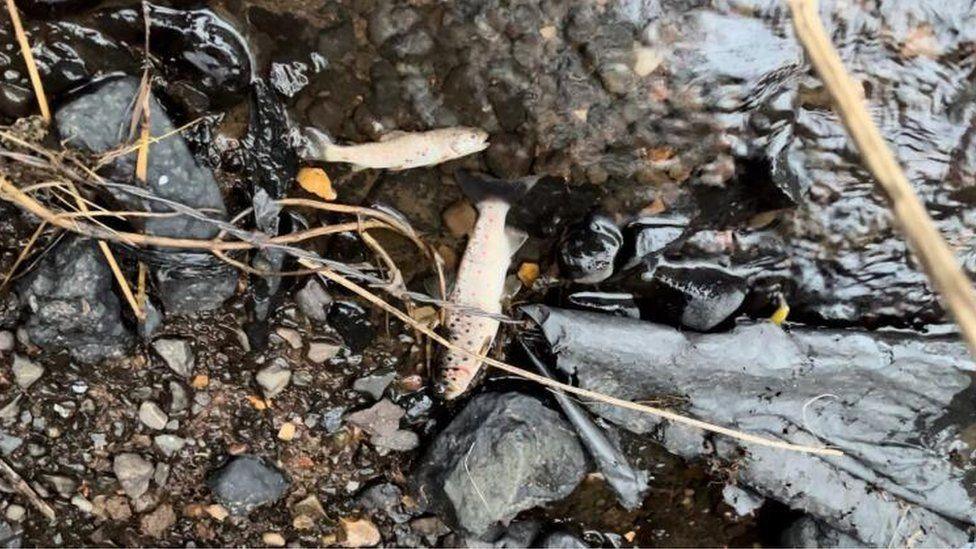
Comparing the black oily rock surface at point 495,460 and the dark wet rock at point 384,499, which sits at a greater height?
the black oily rock surface at point 495,460

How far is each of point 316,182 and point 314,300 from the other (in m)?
0.49

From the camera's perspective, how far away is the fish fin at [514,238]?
317 centimetres

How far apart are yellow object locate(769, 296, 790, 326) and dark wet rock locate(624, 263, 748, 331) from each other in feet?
0.54

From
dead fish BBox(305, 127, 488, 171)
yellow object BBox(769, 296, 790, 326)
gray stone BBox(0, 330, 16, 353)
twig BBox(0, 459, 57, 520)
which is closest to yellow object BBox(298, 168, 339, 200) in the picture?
dead fish BBox(305, 127, 488, 171)

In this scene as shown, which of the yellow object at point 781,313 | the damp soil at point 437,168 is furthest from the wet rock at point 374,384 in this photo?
the yellow object at point 781,313

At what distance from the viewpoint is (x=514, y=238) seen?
10.4ft

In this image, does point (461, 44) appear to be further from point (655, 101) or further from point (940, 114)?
point (940, 114)

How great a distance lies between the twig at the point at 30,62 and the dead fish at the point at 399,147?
931 mm

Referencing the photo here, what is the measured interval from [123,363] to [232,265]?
63cm

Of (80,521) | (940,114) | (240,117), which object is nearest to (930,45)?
(940,114)

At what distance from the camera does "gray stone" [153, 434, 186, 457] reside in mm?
3240

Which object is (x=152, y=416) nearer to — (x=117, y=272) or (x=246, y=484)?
(x=246, y=484)

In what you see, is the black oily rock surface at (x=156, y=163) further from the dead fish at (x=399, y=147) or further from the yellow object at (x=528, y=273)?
the yellow object at (x=528, y=273)

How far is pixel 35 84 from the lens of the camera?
2.78 metres
